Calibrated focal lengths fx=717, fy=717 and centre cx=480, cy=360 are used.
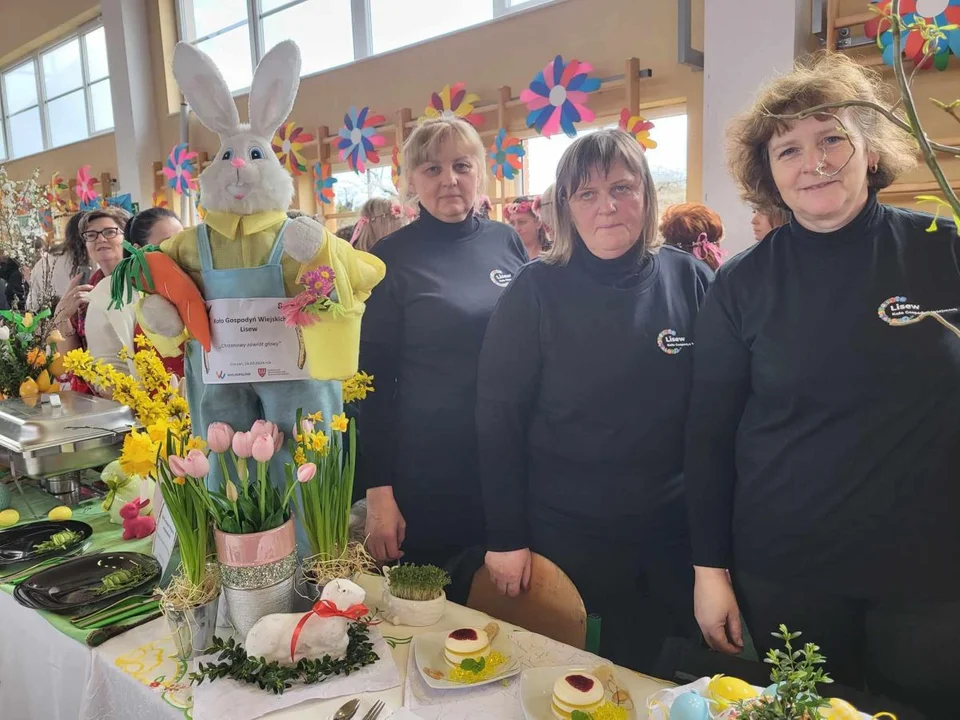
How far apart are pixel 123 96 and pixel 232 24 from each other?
4.90ft

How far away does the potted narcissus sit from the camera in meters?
1.01

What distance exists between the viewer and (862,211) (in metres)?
0.96

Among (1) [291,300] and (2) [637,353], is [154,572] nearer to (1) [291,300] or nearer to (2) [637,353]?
(1) [291,300]

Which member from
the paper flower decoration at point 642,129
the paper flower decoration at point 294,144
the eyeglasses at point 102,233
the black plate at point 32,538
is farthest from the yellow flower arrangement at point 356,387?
the paper flower decoration at point 294,144

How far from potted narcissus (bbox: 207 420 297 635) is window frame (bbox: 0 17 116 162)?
24.5 ft

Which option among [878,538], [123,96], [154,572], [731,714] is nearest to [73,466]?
[154,572]

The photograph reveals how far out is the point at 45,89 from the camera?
852 centimetres

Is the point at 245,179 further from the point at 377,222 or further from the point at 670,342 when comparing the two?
the point at 377,222

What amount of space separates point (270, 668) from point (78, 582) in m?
0.53

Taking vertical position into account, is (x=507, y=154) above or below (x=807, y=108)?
above

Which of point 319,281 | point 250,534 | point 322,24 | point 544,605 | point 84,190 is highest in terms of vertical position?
point 322,24

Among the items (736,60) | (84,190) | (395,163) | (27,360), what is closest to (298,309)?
(27,360)

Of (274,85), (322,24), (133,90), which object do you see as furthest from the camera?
(133,90)

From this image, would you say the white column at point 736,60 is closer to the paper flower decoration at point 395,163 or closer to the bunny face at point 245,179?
the paper flower decoration at point 395,163
